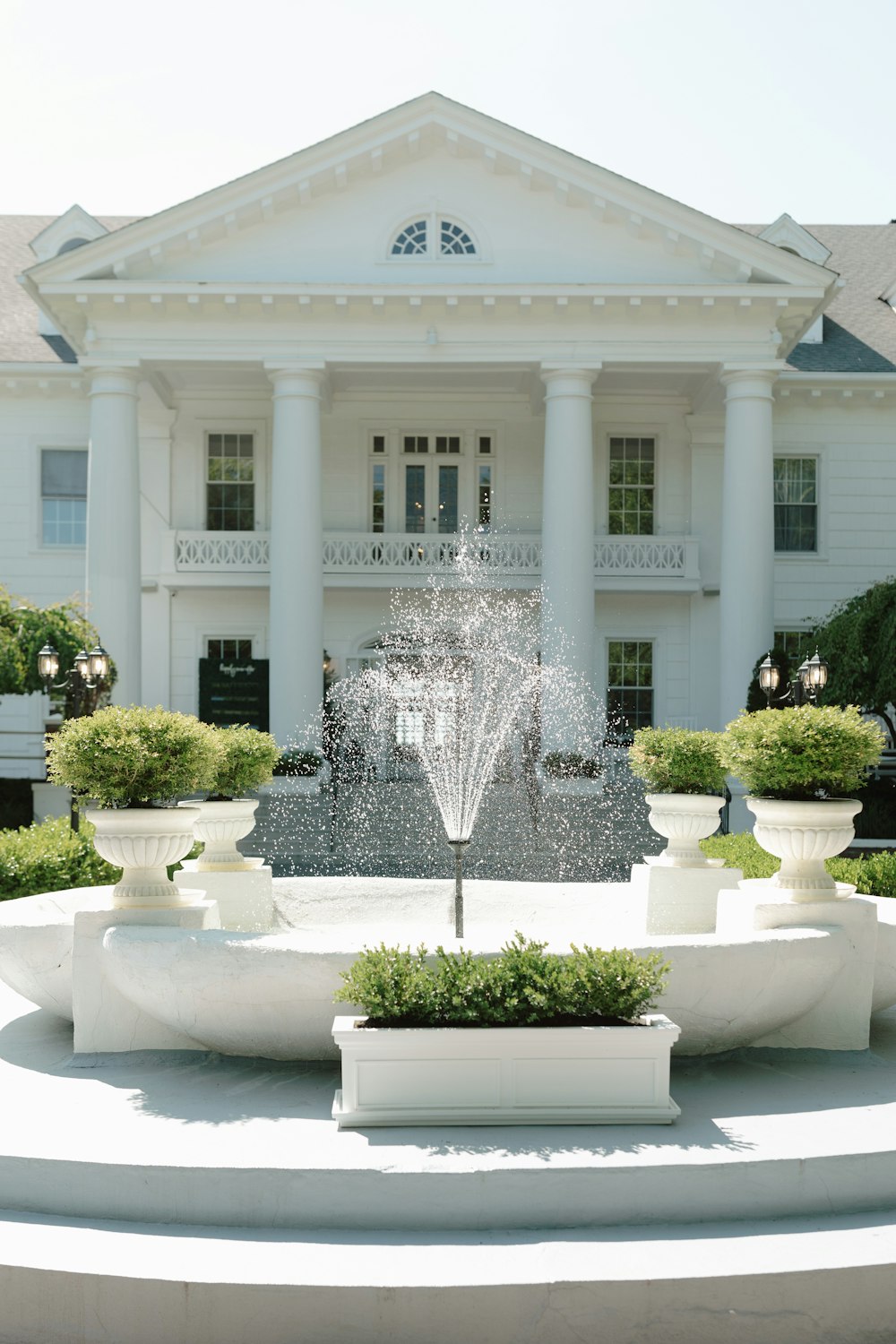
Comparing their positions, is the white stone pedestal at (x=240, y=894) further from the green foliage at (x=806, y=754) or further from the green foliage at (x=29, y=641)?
the green foliage at (x=29, y=641)

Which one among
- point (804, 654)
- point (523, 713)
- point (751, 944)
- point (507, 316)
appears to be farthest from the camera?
point (523, 713)

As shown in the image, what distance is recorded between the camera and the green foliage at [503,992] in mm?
5598

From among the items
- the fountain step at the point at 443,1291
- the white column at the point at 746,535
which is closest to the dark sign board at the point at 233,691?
the white column at the point at 746,535

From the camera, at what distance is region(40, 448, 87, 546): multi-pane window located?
91.8 feet

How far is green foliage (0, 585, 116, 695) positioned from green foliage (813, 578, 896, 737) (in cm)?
1200

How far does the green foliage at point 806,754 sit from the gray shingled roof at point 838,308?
21.6 meters

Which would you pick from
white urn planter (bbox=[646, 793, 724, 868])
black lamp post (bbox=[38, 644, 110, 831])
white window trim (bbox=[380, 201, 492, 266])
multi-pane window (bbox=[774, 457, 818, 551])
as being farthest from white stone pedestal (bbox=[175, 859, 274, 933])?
multi-pane window (bbox=[774, 457, 818, 551])

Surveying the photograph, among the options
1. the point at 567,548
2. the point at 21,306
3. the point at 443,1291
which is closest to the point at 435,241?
the point at 567,548

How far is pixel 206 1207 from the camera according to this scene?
489cm

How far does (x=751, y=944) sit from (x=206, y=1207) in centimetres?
289

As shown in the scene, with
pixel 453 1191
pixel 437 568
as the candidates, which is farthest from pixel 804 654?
pixel 453 1191

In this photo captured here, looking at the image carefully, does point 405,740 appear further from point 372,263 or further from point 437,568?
point 372,263

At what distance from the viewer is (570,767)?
2164 centimetres

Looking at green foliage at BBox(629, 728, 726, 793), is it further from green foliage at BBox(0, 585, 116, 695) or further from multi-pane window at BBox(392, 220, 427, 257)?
multi-pane window at BBox(392, 220, 427, 257)
